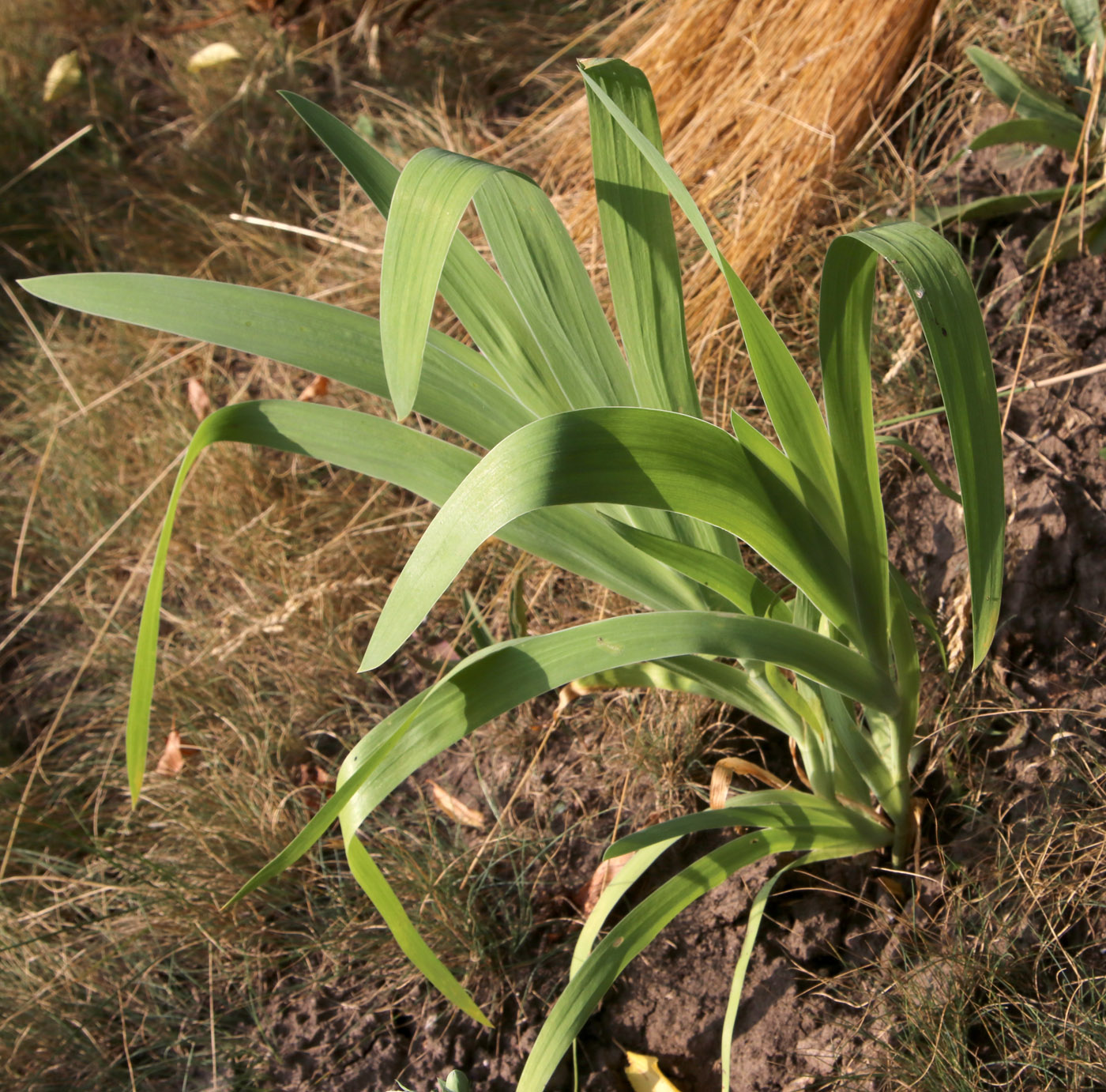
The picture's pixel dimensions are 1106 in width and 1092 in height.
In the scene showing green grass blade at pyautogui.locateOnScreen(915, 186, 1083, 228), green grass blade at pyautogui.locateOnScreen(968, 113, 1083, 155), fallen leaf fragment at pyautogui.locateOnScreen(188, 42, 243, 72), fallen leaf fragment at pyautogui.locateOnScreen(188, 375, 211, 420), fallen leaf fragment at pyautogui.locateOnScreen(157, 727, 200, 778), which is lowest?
fallen leaf fragment at pyautogui.locateOnScreen(157, 727, 200, 778)

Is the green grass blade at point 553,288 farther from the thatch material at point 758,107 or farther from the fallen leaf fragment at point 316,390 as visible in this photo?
the fallen leaf fragment at point 316,390

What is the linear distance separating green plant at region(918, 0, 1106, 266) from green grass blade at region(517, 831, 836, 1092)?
0.81 m

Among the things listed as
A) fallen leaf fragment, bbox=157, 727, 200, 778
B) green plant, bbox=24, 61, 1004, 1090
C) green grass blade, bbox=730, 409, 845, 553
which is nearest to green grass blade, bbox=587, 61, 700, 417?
green plant, bbox=24, 61, 1004, 1090

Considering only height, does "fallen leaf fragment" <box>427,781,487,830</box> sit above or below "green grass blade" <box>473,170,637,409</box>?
below

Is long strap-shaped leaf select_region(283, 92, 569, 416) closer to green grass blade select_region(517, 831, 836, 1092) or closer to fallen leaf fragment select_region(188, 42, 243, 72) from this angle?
green grass blade select_region(517, 831, 836, 1092)

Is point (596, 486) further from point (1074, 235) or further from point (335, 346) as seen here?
point (1074, 235)

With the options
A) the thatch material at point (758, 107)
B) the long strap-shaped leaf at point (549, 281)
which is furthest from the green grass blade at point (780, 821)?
the thatch material at point (758, 107)

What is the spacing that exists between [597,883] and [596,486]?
66 centimetres

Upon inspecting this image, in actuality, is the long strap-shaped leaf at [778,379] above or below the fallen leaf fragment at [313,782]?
above

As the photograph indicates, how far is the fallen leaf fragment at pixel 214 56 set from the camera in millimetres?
2205

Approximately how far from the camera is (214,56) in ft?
7.25

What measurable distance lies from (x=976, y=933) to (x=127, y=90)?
2686mm

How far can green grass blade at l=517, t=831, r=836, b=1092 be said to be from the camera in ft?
2.55

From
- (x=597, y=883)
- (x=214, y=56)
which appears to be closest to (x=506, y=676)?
(x=597, y=883)
